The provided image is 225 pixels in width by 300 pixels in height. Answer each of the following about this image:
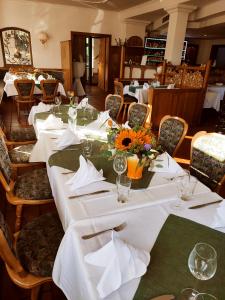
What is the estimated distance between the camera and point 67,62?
7652mm

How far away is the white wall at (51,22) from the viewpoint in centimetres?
726

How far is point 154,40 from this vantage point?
30.6 feet

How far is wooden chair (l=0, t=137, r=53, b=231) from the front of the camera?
1.74 meters

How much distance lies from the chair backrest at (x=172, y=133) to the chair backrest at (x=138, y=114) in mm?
488

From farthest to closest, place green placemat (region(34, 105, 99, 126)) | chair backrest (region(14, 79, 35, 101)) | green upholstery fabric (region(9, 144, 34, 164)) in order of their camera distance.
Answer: chair backrest (region(14, 79, 35, 101)), green placemat (region(34, 105, 99, 126)), green upholstery fabric (region(9, 144, 34, 164))

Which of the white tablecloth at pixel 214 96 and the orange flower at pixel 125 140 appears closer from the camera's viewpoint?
the orange flower at pixel 125 140

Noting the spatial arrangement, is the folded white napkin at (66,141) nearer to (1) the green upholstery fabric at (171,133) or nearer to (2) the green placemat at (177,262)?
(1) the green upholstery fabric at (171,133)

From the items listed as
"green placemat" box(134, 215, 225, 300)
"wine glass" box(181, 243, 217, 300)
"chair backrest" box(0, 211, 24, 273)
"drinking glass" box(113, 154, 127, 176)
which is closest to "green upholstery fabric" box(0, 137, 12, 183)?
"chair backrest" box(0, 211, 24, 273)

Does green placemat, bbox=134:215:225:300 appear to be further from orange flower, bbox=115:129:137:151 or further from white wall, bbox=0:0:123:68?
white wall, bbox=0:0:123:68

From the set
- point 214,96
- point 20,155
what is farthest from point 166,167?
point 214,96

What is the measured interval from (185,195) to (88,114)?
6.24 ft

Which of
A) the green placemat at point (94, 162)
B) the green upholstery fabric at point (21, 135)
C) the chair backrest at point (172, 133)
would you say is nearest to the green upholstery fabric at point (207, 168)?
the chair backrest at point (172, 133)

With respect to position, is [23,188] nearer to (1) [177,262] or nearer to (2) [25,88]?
(1) [177,262]

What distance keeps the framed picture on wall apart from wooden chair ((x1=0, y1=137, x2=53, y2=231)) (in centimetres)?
682
